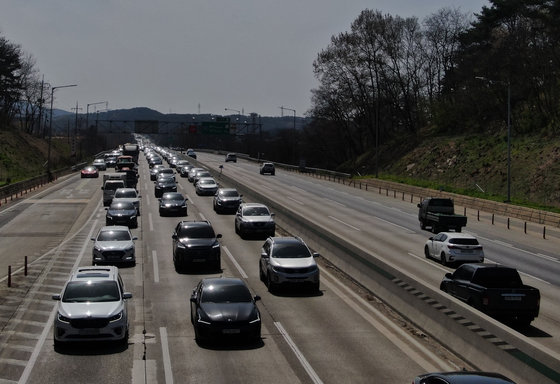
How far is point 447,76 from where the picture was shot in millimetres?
99938

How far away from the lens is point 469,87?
3479 inches

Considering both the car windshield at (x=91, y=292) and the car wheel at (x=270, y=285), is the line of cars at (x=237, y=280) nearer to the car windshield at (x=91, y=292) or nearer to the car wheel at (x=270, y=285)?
the car wheel at (x=270, y=285)

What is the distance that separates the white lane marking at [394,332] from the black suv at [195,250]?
493 cm

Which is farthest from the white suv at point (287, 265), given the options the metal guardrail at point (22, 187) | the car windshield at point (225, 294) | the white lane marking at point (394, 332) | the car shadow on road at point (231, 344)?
the metal guardrail at point (22, 187)

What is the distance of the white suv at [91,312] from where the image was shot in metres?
16.0

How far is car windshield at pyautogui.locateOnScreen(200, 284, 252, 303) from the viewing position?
57.1 ft

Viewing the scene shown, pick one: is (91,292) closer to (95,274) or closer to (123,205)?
(95,274)

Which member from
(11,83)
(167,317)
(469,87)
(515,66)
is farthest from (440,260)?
(11,83)

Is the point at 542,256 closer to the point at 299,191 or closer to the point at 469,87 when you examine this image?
the point at 299,191

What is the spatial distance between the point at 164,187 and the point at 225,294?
42.6 metres

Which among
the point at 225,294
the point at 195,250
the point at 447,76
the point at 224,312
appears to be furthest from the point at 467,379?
the point at 447,76

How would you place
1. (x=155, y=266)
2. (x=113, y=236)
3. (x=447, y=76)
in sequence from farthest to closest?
(x=447, y=76), (x=113, y=236), (x=155, y=266)

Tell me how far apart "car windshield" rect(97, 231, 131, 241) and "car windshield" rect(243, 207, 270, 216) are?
353 inches

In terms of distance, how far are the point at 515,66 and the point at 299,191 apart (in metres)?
27.2
